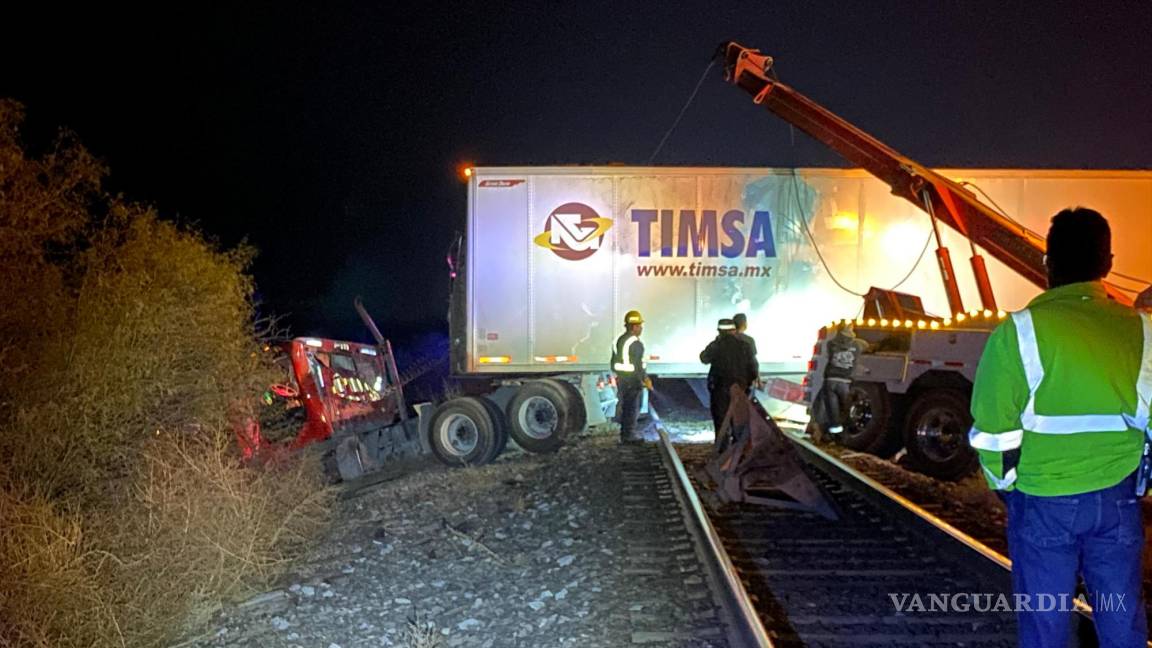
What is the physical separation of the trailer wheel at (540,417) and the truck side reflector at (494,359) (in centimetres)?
94

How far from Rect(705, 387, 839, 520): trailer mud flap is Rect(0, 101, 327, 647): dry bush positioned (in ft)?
11.5

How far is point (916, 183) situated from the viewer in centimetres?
1116

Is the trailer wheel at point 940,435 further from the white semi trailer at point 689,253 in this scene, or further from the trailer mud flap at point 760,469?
the white semi trailer at point 689,253

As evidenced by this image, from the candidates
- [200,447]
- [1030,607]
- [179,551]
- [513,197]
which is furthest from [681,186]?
[1030,607]

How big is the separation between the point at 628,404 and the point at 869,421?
296cm

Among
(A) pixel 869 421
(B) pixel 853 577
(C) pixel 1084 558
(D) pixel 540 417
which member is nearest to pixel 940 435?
(A) pixel 869 421

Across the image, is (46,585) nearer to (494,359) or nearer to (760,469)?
(760,469)

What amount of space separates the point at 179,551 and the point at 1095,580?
16.9ft

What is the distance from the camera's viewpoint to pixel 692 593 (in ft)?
17.6

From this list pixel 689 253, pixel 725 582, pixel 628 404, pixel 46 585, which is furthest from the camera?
pixel 689 253

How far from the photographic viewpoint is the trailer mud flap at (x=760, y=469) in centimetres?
760

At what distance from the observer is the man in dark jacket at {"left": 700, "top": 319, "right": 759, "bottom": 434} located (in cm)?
992

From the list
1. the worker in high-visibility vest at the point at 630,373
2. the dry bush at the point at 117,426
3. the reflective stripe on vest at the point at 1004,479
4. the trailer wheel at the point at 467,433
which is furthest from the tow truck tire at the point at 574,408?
the reflective stripe on vest at the point at 1004,479

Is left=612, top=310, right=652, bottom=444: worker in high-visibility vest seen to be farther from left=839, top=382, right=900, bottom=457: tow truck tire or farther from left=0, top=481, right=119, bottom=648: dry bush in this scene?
left=0, top=481, right=119, bottom=648: dry bush
